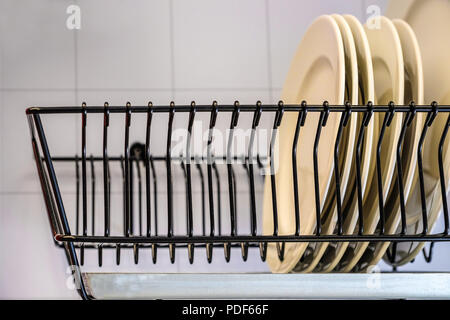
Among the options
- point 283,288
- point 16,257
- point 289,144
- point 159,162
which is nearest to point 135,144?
point 159,162

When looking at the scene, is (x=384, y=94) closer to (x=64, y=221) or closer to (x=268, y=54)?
(x=64, y=221)

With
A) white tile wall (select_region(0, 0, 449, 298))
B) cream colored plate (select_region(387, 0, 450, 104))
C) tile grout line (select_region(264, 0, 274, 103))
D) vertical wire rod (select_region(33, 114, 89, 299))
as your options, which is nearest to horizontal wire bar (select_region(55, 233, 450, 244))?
vertical wire rod (select_region(33, 114, 89, 299))

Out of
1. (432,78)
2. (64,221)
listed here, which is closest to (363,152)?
(432,78)

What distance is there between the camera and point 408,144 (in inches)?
27.5

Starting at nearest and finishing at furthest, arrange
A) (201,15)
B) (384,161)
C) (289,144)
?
1. (384,161)
2. (289,144)
3. (201,15)

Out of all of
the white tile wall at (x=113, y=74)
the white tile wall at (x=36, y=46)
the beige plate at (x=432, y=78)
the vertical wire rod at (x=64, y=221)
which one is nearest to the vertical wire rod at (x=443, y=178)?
the beige plate at (x=432, y=78)

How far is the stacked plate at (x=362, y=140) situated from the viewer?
65 centimetres

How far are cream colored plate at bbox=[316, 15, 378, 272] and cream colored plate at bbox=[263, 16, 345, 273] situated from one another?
26mm

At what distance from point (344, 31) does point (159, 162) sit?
666mm

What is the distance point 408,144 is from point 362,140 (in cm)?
5

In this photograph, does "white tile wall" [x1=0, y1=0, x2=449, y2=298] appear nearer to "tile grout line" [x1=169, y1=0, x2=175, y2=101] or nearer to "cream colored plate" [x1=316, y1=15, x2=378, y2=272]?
"tile grout line" [x1=169, y1=0, x2=175, y2=101]
